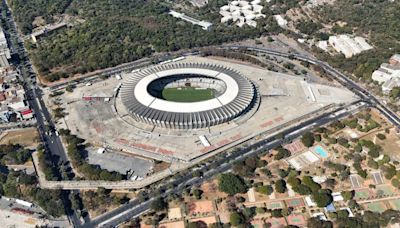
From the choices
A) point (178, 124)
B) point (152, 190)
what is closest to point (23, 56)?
point (178, 124)

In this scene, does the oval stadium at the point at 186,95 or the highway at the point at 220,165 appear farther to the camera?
the oval stadium at the point at 186,95

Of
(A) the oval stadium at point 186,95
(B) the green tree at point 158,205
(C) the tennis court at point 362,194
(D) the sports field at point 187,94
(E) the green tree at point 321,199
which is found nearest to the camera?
(E) the green tree at point 321,199

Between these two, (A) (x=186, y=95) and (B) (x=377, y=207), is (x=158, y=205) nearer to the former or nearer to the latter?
(B) (x=377, y=207)

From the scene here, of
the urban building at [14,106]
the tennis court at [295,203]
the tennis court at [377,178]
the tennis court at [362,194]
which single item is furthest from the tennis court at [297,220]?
the urban building at [14,106]

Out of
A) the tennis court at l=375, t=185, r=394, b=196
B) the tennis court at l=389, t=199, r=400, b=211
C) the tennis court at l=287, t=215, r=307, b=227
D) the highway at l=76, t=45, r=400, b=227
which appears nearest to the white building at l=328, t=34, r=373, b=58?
the highway at l=76, t=45, r=400, b=227

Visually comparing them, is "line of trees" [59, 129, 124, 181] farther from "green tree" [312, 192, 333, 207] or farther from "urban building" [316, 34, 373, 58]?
"urban building" [316, 34, 373, 58]

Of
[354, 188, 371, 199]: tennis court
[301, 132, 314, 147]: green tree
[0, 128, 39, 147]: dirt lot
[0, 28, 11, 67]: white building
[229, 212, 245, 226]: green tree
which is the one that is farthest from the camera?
[0, 28, 11, 67]: white building

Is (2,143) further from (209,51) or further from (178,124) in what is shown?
(209,51)

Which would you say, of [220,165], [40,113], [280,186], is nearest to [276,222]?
[280,186]

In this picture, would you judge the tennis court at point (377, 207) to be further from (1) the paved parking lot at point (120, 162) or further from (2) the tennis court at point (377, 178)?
(1) the paved parking lot at point (120, 162)
